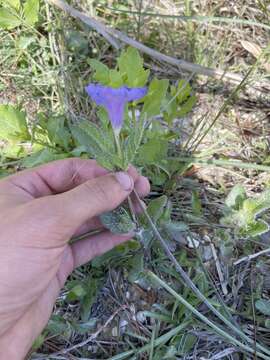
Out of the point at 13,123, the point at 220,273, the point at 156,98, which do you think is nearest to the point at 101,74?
the point at 156,98

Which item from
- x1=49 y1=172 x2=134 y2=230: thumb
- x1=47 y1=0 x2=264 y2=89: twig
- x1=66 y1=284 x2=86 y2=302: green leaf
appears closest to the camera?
x1=49 y1=172 x2=134 y2=230: thumb

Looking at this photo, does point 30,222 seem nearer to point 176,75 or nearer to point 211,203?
point 211,203

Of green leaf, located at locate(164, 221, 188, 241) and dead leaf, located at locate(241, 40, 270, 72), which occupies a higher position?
dead leaf, located at locate(241, 40, 270, 72)

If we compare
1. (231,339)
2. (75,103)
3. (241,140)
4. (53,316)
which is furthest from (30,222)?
(241,140)

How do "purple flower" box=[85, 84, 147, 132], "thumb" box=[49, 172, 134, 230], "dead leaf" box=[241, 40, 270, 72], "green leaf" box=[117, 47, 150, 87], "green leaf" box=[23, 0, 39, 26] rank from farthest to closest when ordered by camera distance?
1. "dead leaf" box=[241, 40, 270, 72]
2. "green leaf" box=[23, 0, 39, 26]
3. "green leaf" box=[117, 47, 150, 87]
4. "thumb" box=[49, 172, 134, 230]
5. "purple flower" box=[85, 84, 147, 132]

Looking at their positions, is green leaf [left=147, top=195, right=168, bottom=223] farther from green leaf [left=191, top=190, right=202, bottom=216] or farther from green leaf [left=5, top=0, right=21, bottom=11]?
green leaf [left=5, top=0, right=21, bottom=11]

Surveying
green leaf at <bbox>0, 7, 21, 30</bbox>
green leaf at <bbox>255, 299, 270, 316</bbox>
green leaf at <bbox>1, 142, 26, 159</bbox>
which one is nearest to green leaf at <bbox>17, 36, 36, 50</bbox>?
green leaf at <bbox>0, 7, 21, 30</bbox>

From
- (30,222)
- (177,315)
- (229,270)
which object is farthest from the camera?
(229,270)
